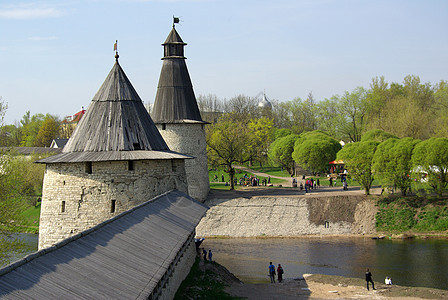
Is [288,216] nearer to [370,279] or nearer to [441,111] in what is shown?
[370,279]

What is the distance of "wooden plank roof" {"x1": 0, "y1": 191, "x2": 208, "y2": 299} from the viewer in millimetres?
8117

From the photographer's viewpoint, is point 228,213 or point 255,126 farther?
point 255,126

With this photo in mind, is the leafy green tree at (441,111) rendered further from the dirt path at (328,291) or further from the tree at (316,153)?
the dirt path at (328,291)

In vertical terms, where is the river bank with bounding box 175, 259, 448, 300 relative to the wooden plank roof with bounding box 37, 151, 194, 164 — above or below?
below

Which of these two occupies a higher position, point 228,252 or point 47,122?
point 47,122

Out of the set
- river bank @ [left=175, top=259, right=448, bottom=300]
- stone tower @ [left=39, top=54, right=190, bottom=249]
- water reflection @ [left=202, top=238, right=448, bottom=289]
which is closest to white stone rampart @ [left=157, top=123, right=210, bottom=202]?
water reflection @ [left=202, top=238, right=448, bottom=289]

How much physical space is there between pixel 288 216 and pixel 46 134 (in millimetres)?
62266

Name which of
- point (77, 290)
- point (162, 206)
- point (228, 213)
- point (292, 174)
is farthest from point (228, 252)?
point (292, 174)

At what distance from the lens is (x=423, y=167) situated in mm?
36406

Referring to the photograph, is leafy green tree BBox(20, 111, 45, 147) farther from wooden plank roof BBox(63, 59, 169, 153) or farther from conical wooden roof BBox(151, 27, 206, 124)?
wooden plank roof BBox(63, 59, 169, 153)

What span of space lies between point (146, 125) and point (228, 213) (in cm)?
1951

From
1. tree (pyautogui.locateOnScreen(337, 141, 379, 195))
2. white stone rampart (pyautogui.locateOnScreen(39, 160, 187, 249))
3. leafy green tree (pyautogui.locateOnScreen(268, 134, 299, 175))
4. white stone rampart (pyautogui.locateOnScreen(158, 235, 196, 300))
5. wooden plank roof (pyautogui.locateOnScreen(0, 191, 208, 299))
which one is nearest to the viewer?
wooden plank roof (pyautogui.locateOnScreen(0, 191, 208, 299))

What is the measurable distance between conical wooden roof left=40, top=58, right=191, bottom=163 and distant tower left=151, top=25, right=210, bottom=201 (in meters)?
16.4

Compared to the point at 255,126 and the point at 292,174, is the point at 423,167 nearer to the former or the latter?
the point at 292,174
